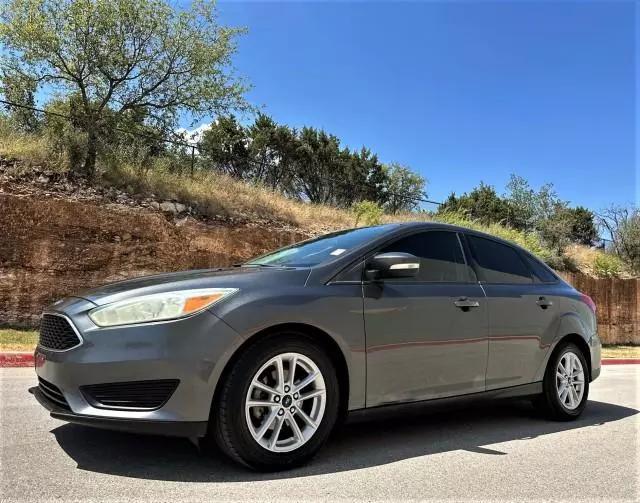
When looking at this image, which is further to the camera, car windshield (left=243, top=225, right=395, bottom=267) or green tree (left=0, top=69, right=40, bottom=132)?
green tree (left=0, top=69, right=40, bottom=132)

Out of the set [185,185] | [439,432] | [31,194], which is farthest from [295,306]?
[185,185]

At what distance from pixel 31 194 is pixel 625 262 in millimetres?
24810

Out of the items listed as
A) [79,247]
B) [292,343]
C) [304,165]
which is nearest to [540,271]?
[292,343]

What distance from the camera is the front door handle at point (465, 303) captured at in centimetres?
440

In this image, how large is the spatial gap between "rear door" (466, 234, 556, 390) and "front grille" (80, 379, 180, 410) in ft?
8.56

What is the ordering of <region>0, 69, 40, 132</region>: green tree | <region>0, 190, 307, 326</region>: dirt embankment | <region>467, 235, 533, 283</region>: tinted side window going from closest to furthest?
<region>467, 235, 533, 283</region>: tinted side window → <region>0, 190, 307, 326</region>: dirt embankment → <region>0, 69, 40, 132</region>: green tree

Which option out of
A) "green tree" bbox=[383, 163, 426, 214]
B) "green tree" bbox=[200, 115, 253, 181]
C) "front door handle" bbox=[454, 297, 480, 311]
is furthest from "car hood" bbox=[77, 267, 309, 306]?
"green tree" bbox=[383, 163, 426, 214]

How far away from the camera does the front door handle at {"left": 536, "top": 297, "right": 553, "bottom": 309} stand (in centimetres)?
509

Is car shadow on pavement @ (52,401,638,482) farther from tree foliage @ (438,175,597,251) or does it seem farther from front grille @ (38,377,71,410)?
tree foliage @ (438,175,597,251)

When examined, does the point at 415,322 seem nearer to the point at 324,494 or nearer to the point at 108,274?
the point at 324,494

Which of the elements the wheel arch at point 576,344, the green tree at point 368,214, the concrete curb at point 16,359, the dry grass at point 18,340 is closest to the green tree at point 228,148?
the green tree at point 368,214

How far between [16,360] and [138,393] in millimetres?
5746

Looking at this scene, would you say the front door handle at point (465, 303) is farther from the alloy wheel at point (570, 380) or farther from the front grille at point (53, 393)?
the front grille at point (53, 393)

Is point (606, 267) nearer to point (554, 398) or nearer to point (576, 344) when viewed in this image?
point (576, 344)
